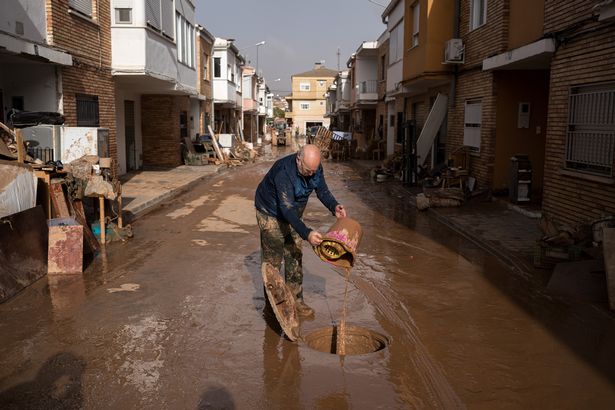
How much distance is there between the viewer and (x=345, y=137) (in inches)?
1380

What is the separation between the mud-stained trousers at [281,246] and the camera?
229 inches

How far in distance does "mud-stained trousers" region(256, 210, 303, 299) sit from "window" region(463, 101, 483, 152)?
10.1 m

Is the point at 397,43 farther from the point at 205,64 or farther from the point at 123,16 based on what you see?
the point at 123,16

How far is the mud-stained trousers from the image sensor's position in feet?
19.1

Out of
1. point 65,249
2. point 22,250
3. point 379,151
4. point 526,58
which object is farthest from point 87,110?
point 379,151

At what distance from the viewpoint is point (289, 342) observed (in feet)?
17.2

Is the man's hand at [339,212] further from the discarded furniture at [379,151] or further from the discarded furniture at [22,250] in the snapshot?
the discarded furniture at [379,151]

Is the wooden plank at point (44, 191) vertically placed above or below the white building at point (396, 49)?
below

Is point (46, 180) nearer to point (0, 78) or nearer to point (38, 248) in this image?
point (38, 248)

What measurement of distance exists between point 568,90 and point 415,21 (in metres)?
10.7

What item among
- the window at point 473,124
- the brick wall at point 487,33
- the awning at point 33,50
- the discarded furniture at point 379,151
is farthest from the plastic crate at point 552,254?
the discarded furniture at point 379,151

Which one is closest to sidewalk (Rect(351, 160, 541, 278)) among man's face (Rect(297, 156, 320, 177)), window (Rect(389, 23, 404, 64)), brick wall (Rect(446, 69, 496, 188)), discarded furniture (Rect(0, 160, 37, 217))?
brick wall (Rect(446, 69, 496, 188))

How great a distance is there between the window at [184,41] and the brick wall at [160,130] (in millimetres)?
1799

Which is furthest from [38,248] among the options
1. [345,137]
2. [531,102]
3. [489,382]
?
[345,137]
